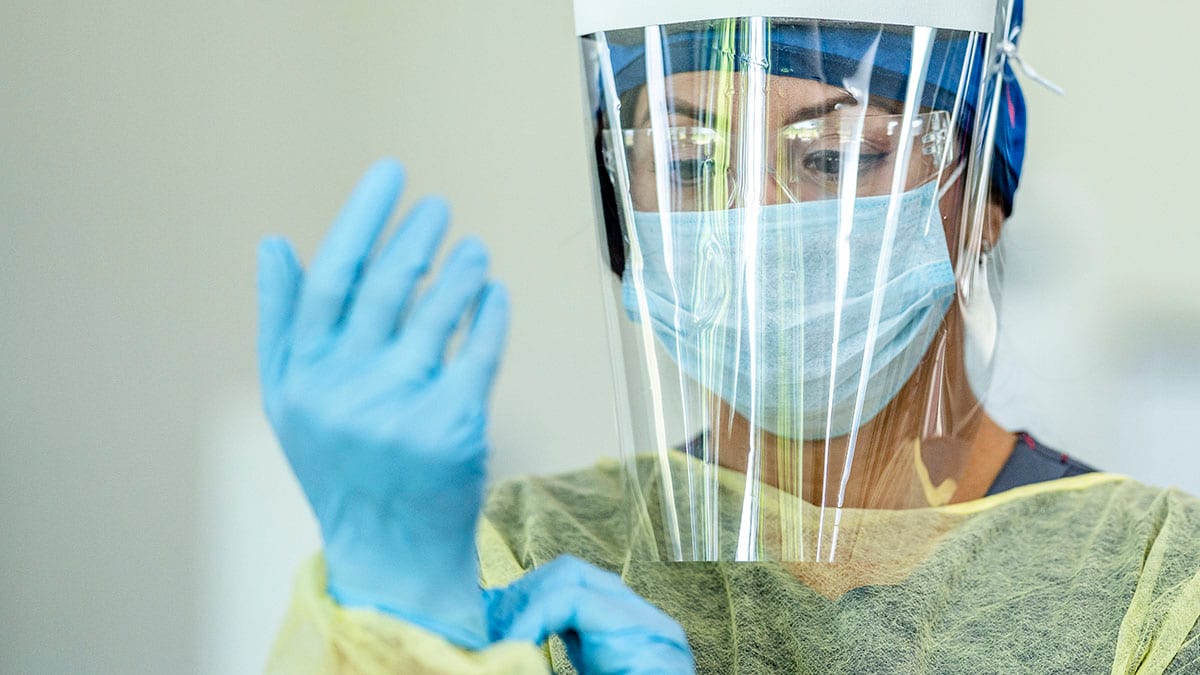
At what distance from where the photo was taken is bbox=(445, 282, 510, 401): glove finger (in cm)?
67

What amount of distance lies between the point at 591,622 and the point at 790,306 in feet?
1.13

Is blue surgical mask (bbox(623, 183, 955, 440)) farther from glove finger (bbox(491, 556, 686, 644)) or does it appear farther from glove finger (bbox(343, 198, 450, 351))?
glove finger (bbox(343, 198, 450, 351))

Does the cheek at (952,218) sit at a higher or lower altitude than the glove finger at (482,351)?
lower

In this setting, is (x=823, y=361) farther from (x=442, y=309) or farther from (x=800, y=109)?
(x=442, y=309)

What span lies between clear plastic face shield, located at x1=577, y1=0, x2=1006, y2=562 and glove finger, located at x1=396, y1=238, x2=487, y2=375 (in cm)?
35

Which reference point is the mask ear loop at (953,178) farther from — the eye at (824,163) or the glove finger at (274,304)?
the glove finger at (274,304)

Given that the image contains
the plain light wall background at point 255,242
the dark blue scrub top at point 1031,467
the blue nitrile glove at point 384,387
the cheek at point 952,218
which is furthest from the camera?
the plain light wall background at point 255,242

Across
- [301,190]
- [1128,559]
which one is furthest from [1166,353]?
[301,190]

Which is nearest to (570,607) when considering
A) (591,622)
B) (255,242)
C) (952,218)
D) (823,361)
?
(591,622)

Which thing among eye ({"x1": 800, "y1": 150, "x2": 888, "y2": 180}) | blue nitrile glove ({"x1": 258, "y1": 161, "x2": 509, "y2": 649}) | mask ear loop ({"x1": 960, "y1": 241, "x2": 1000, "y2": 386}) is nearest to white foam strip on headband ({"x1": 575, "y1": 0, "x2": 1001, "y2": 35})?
eye ({"x1": 800, "y1": 150, "x2": 888, "y2": 180})

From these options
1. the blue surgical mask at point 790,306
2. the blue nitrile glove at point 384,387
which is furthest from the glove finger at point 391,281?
the blue surgical mask at point 790,306

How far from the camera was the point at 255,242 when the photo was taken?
1.75 m

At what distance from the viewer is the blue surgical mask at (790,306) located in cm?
98

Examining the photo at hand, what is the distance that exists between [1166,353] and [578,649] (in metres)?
1.16
